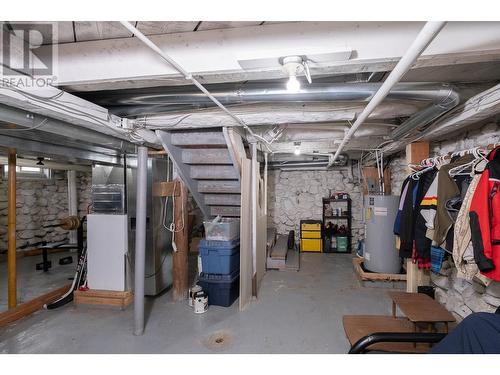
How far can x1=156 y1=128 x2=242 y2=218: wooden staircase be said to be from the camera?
2529 mm

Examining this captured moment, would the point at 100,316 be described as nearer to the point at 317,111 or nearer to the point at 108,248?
Result: the point at 108,248

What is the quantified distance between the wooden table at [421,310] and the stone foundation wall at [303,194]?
361cm

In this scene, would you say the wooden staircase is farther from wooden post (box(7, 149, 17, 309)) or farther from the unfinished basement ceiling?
wooden post (box(7, 149, 17, 309))

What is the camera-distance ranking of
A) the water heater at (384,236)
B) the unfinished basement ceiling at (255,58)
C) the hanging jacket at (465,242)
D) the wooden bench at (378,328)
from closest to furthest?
the unfinished basement ceiling at (255,58) → the hanging jacket at (465,242) → the wooden bench at (378,328) → the water heater at (384,236)

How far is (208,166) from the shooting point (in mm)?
3004

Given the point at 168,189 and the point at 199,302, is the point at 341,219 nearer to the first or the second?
the point at 199,302

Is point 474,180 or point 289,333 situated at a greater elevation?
point 474,180

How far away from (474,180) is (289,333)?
1.89 metres

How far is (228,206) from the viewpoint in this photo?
11.5 ft

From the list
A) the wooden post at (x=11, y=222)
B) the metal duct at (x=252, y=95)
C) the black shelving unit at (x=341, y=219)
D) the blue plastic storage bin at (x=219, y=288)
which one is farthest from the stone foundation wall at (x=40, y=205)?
the black shelving unit at (x=341, y=219)

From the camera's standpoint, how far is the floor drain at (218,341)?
209 cm

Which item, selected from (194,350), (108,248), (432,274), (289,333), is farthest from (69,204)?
(432,274)

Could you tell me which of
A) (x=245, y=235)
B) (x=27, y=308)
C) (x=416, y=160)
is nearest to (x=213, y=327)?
(x=245, y=235)

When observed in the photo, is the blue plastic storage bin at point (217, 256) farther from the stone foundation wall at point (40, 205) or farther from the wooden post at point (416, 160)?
the stone foundation wall at point (40, 205)
